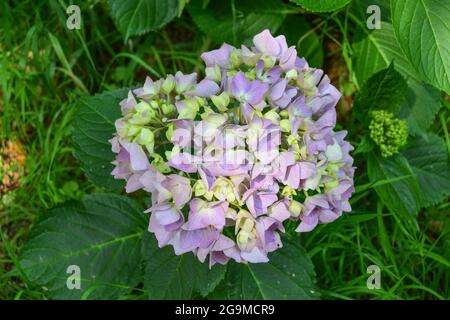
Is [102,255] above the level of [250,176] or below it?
below

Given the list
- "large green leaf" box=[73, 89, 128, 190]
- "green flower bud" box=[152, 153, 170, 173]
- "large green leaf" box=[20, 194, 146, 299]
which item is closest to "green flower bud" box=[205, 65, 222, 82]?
"green flower bud" box=[152, 153, 170, 173]

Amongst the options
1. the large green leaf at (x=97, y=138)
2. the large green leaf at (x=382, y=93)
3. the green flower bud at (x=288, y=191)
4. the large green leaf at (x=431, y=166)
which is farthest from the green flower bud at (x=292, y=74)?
the large green leaf at (x=431, y=166)

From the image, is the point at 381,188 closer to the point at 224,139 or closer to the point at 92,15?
the point at 224,139

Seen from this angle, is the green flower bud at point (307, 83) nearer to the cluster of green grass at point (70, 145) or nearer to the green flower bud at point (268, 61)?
the green flower bud at point (268, 61)

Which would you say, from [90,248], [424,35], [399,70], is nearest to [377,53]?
[399,70]
